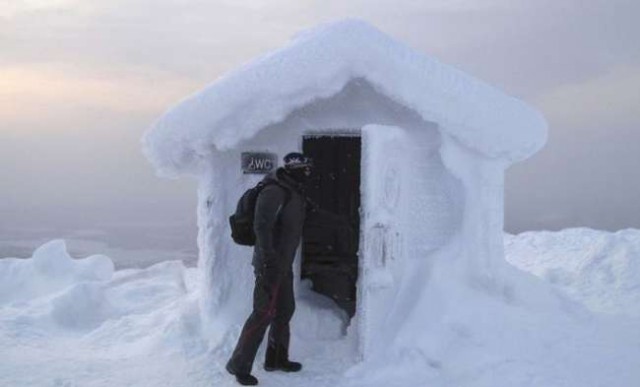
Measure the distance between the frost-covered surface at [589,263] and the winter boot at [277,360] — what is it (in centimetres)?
476

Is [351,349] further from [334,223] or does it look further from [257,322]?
[334,223]

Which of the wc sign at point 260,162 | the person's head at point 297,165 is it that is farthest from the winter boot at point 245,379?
the wc sign at point 260,162

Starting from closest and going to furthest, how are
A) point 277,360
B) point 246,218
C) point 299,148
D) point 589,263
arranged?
point 246,218 < point 277,360 < point 299,148 < point 589,263

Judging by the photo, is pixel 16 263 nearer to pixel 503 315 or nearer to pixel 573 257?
pixel 503 315

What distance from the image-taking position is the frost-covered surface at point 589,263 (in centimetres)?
984

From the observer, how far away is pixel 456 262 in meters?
6.68

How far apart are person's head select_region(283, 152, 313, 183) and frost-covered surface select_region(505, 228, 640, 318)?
5016mm

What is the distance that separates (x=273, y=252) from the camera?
5402 millimetres

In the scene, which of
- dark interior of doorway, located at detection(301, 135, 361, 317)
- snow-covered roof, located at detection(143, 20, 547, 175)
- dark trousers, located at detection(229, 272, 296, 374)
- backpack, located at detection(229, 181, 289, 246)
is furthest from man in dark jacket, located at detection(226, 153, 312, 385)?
dark interior of doorway, located at detection(301, 135, 361, 317)

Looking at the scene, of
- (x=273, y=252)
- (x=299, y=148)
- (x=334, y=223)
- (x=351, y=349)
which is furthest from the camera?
(x=334, y=223)

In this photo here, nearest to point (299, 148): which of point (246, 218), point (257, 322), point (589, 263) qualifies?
point (246, 218)

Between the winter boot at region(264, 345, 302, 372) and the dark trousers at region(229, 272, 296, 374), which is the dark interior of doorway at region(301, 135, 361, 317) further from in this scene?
the dark trousers at region(229, 272, 296, 374)

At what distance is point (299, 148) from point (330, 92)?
0.71 metres

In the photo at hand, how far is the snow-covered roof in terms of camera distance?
6379 mm
